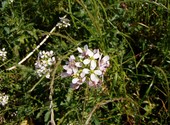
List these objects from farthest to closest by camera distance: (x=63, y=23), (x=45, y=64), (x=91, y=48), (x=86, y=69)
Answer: (x=63, y=23), (x=91, y=48), (x=45, y=64), (x=86, y=69)

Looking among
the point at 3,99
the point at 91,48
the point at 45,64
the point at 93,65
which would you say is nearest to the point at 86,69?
the point at 93,65

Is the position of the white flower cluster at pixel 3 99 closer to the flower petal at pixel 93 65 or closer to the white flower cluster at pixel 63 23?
the white flower cluster at pixel 63 23

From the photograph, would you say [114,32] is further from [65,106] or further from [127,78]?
[65,106]

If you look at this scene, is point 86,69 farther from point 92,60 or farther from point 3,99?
point 3,99

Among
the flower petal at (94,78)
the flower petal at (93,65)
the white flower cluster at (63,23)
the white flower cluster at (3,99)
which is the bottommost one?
the white flower cluster at (3,99)

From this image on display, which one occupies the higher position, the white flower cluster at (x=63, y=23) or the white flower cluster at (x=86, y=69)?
the white flower cluster at (x=86, y=69)

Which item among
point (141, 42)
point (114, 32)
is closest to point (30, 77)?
point (114, 32)

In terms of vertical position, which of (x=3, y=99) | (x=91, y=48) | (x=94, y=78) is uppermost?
(x=94, y=78)

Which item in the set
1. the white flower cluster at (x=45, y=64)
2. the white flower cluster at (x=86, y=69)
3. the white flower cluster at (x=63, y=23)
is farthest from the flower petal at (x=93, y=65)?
the white flower cluster at (x=63, y=23)
